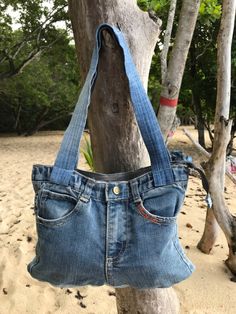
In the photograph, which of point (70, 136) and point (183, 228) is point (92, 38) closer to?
point (70, 136)

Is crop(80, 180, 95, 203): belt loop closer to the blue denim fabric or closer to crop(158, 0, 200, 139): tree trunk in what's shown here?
the blue denim fabric

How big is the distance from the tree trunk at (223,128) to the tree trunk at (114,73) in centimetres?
127

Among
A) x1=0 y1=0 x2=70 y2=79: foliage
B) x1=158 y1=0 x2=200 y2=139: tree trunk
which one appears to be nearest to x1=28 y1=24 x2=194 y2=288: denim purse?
x1=158 y1=0 x2=200 y2=139: tree trunk

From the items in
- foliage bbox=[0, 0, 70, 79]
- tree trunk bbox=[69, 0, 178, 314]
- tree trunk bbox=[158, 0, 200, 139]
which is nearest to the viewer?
tree trunk bbox=[69, 0, 178, 314]

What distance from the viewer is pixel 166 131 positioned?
74.7 inches

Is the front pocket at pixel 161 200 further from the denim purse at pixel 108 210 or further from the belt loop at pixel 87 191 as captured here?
the belt loop at pixel 87 191

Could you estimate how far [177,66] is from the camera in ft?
5.98

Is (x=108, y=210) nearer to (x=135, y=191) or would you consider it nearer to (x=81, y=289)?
(x=135, y=191)

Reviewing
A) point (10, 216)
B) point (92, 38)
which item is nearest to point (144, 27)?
point (92, 38)

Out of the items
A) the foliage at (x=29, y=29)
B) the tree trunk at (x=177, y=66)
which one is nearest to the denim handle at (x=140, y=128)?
the tree trunk at (x=177, y=66)

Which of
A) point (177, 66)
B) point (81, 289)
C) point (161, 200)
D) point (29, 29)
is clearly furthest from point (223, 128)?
point (29, 29)

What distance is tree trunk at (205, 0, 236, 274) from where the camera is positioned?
2430mm

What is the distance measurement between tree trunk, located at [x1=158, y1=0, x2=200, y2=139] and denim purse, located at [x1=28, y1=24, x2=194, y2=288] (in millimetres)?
724

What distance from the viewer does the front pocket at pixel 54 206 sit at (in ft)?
3.39
